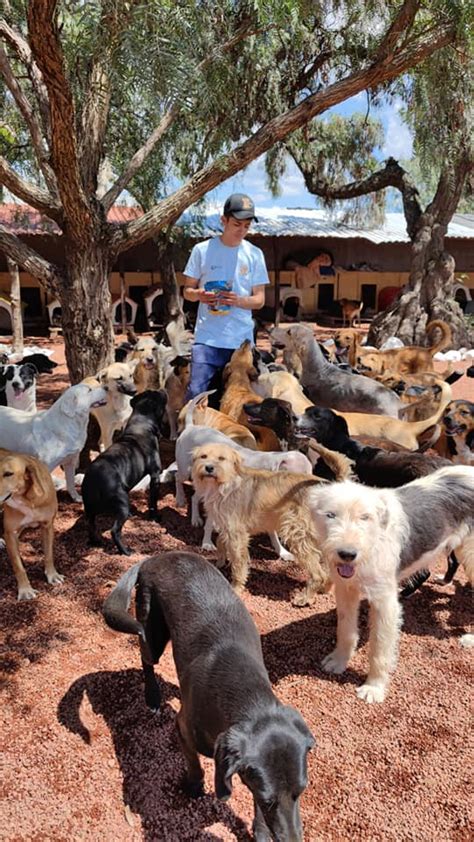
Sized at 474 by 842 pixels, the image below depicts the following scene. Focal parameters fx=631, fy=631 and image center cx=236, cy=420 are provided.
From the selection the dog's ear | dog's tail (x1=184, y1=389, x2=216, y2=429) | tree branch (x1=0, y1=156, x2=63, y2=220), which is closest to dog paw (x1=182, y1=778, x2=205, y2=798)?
the dog's ear

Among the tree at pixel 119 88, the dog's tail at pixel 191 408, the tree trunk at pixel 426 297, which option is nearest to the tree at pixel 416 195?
the tree trunk at pixel 426 297

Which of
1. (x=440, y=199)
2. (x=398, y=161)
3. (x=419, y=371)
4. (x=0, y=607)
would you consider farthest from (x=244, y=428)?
(x=398, y=161)

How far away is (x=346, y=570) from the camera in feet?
11.2

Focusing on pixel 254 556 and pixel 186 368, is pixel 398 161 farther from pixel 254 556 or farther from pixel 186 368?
pixel 254 556

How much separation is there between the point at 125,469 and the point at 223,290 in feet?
6.95

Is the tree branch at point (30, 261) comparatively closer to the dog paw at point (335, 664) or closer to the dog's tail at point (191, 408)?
the dog's tail at point (191, 408)

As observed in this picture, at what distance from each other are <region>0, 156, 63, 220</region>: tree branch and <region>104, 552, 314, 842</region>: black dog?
472cm

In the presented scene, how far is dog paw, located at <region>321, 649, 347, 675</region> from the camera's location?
4.00 metres

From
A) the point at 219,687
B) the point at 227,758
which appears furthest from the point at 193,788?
the point at 227,758

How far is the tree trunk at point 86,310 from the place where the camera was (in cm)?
697

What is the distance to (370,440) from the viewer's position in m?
6.04

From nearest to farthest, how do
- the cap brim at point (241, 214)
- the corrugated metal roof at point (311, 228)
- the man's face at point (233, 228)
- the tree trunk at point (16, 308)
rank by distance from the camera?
the cap brim at point (241, 214) → the man's face at point (233, 228) → the tree trunk at point (16, 308) → the corrugated metal roof at point (311, 228)

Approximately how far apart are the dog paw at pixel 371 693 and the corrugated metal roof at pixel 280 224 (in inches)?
666

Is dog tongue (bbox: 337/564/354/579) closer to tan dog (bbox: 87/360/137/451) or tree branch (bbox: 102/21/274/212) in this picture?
tan dog (bbox: 87/360/137/451)
